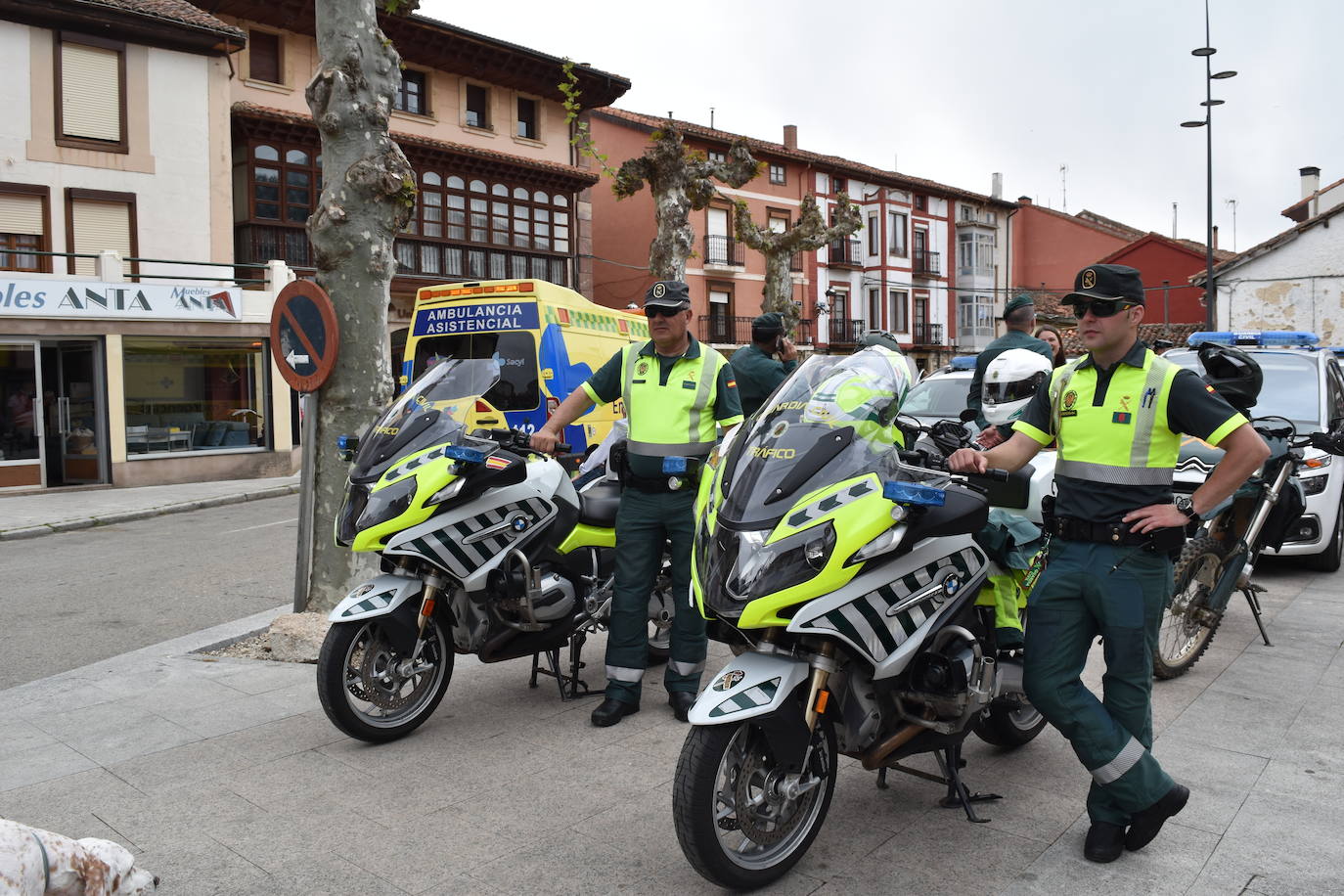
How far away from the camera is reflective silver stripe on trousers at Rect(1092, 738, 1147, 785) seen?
3.38 m

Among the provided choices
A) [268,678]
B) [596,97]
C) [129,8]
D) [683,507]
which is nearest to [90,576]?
[268,678]

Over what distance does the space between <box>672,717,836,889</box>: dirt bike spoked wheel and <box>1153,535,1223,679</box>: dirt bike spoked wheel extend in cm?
285

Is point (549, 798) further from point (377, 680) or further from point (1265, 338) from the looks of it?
point (1265, 338)

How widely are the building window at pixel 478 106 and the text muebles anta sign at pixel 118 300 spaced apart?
11427 mm

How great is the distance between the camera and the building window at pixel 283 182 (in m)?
23.6

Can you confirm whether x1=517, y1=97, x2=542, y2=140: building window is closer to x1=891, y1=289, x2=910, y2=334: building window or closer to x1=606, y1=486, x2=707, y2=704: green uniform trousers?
x1=891, y1=289, x2=910, y2=334: building window

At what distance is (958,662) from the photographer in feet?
11.2

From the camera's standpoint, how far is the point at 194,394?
20.0m

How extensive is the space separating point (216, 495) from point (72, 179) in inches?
319

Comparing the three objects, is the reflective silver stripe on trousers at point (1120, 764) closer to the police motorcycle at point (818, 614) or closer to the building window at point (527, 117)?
the police motorcycle at point (818, 614)

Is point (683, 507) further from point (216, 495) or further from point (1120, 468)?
point (216, 495)

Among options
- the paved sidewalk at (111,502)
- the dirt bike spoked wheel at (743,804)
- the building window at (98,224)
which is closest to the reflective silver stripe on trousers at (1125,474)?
the dirt bike spoked wheel at (743,804)

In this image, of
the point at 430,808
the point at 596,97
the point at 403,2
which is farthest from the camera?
the point at 596,97

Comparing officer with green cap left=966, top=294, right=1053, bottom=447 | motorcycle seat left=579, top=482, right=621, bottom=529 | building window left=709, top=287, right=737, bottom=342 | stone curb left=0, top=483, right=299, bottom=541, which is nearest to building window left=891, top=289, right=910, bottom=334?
building window left=709, top=287, right=737, bottom=342
